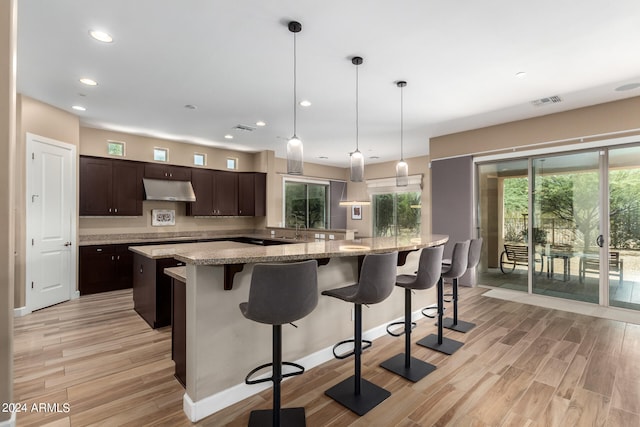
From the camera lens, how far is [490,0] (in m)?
2.21

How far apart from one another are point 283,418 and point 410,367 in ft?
3.99

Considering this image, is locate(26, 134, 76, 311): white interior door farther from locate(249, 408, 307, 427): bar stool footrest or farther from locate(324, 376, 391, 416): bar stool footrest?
locate(324, 376, 391, 416): bar stool footrest

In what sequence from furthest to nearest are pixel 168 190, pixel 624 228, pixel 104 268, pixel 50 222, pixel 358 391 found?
pixel 168 190 < pixel 104 268 < pixel 50 222 < pixel 624 228 < pixel 358 391

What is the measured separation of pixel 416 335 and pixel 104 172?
571cm

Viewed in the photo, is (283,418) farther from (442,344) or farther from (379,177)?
(379,177)

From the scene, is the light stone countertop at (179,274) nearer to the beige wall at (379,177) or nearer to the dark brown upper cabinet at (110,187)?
the dark brown upper cabinet at (110,187)

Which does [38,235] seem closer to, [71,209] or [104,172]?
[71,209]

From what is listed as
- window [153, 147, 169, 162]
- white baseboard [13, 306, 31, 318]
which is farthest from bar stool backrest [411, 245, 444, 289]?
window [153, 147, 169, 162]

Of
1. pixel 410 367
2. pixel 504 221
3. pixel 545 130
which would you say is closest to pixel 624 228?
pixel 504 221

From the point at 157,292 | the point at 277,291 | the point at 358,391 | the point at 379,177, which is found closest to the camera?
the point at 277,291

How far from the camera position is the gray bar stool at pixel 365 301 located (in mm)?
2156

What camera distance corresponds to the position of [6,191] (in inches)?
74.2

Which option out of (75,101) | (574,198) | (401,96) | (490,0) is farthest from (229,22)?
(574,198)

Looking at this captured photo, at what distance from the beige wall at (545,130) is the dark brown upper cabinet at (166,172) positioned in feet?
16.7
